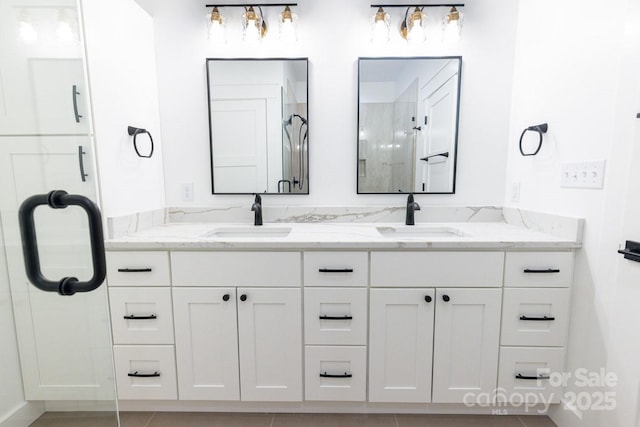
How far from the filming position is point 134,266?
136 centimetres

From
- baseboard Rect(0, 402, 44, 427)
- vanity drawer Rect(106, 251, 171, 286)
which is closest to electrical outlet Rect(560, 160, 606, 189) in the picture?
vanity drawer Rect(106, 251, 171, 286)

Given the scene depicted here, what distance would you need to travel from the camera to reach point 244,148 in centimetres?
183

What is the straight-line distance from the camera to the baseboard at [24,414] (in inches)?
41.3

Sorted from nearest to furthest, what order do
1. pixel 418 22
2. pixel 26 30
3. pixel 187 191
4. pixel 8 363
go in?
pixel 26 30, pixel 8 363, pixel 418 22, pixel 187 191

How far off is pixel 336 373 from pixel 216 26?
6.58 feet

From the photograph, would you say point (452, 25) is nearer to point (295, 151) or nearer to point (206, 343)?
point (295, 151)

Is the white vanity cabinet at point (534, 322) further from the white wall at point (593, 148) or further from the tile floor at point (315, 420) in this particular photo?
the tile floor at point (315, 420)

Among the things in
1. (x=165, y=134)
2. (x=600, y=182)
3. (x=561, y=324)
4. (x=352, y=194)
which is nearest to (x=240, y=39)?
(x=165, y=134)

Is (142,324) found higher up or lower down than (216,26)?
lower down

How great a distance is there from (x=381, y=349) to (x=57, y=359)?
1336 millimetres

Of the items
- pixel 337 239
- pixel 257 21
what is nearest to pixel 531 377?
pixel 337 239

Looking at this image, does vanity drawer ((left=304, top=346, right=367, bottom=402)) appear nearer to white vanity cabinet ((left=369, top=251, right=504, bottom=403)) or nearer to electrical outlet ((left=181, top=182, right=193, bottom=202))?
white vanity cabinet ((left=369, top=251, right=504, bottom=403))

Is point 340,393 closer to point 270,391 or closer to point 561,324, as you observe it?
point 270,391

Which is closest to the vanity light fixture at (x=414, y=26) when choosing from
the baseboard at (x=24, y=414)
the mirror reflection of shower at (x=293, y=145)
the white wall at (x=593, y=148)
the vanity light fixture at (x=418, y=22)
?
the vanity light fixture at (x=418, y=22)
